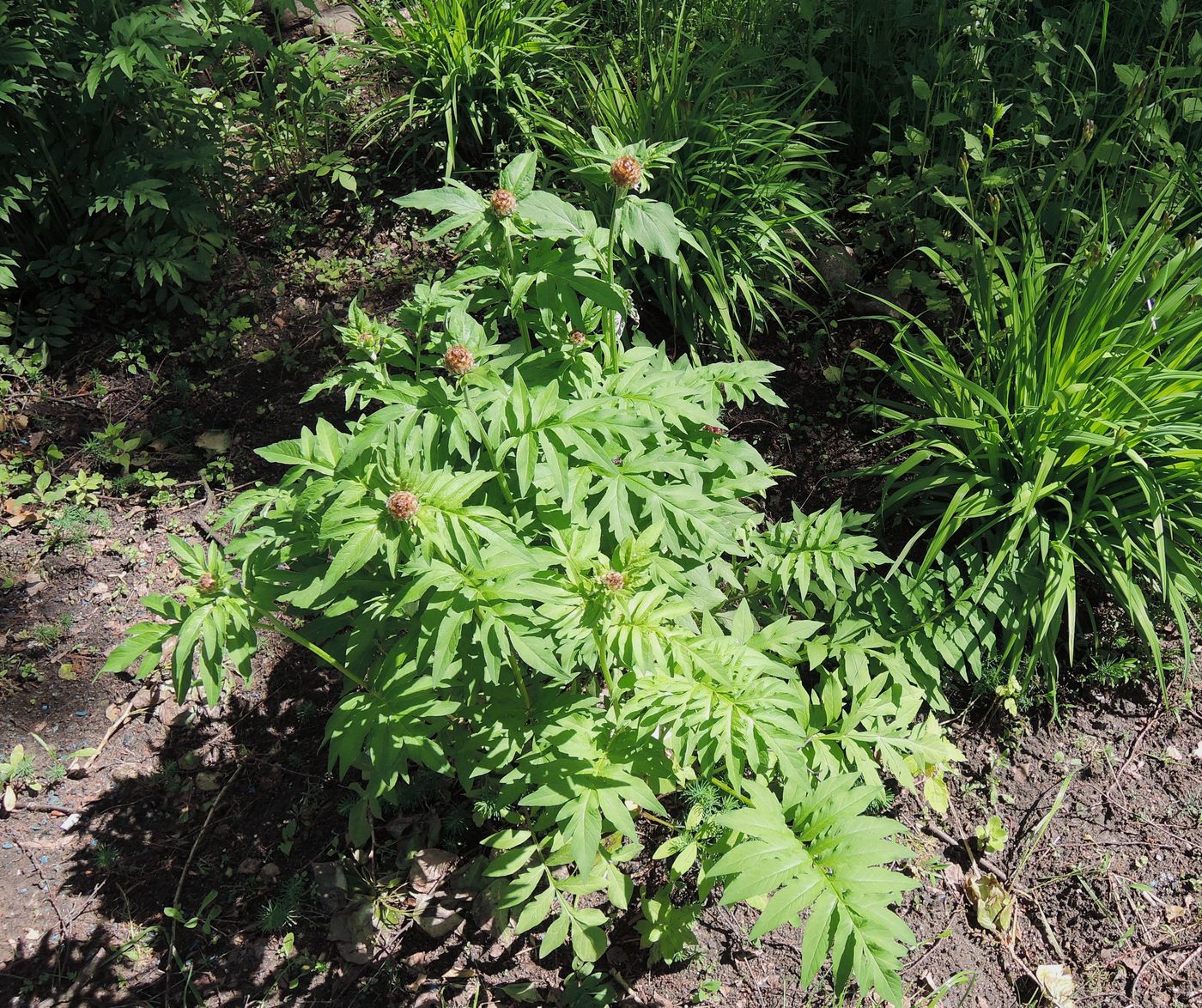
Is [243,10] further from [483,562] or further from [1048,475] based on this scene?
[1048,475]

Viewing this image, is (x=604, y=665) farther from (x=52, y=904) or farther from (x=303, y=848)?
(x=52, y=904)

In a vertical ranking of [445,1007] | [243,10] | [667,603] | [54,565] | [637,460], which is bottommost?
[445,1007]

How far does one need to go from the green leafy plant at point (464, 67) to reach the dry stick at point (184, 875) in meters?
2.62

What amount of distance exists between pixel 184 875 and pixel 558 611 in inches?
58.8

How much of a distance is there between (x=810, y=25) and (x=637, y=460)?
2.62 m

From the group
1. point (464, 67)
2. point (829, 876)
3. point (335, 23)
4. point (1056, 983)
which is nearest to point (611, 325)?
point (829, 876)

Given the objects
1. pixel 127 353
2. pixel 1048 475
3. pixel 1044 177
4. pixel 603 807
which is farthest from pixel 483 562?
pixel 1044 177

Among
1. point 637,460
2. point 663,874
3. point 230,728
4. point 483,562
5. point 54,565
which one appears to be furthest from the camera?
point 54,565

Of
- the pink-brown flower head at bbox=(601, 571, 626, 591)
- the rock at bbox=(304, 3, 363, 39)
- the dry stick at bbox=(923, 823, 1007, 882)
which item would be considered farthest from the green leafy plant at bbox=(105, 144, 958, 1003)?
the rock at bbox=(304, 3, 363, 39)

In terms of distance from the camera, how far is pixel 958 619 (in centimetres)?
276

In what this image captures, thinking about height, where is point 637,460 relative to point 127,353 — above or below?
above

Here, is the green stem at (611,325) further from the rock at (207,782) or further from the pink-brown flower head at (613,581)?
the rock at (207,782)

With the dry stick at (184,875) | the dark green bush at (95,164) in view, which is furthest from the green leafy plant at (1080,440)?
the dark green bush at (95,164)

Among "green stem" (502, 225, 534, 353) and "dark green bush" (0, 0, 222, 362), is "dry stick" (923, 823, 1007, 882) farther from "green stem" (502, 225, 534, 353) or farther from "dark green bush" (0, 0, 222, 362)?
"dark green bush" (0, 0, 222, 362)
